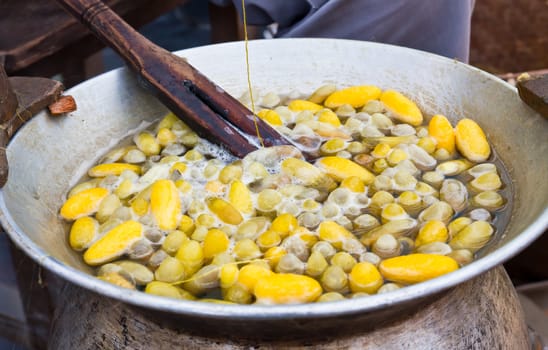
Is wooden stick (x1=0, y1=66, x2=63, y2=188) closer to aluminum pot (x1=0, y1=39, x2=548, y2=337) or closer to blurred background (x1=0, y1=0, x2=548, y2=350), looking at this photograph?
aluminum pot (x1=0, y1=39, x2=548, y2=337)

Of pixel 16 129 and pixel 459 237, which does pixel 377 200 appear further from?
pixel 16 129

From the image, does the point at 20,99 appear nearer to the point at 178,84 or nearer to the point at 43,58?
the point at 178,84

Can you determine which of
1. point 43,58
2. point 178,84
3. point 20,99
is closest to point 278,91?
point 178,84

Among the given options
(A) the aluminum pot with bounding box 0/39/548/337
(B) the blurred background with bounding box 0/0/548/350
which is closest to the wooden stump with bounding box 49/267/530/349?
(A) the aluminum pot with bounding box 0/39/548/337

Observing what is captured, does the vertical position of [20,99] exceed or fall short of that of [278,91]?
it exceeds it

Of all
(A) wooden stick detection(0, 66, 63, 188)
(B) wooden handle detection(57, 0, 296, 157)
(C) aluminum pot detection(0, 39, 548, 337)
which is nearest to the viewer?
(C) aluminum pot detection(0, 39, 548, 337)

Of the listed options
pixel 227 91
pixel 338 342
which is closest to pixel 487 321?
pixel 338 342

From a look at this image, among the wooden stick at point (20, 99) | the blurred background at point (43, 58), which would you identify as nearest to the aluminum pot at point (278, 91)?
the wooden stick at point (20, 99)
